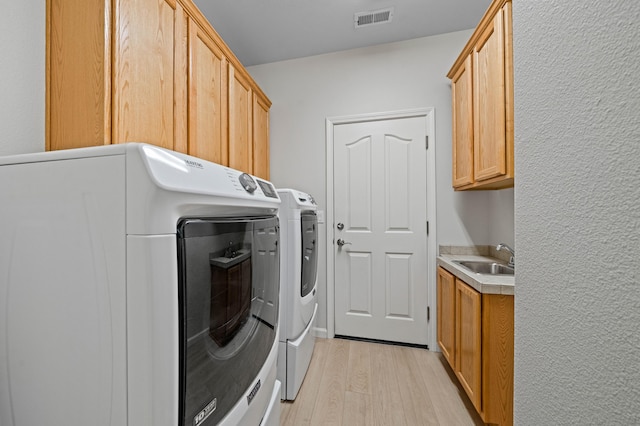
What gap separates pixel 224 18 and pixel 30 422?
2526 mm

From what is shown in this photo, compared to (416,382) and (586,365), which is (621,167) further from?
(416,382)

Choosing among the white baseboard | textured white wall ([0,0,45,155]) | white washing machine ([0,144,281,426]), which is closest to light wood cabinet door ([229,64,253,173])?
textured white wall ([0,0,45,155])

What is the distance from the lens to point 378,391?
1707 millimetres

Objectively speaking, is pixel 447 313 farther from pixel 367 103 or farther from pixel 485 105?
pixel 367 103

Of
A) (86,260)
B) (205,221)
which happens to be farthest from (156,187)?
(86,260)

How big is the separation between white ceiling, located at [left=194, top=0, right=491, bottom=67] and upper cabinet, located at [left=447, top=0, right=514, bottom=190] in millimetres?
452

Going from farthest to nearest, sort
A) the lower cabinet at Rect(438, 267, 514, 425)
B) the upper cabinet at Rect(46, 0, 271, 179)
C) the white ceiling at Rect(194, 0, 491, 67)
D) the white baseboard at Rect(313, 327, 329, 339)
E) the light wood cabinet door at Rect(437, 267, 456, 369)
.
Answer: the white baseboard at Rect(313, 327, 329, 339), the white ceiling at Rect(194, 0, 491, 67), the light wood cabinet door at Rect(437, 267, 456, 369), the lower cabinet at Rect(438, 267, 514, 425), the upper cabinet at Rect(46, 0, 271, 179)

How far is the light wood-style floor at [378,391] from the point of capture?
4.85ft

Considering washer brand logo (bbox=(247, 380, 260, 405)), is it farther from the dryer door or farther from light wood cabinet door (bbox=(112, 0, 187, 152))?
light wood cabinet door (bbox=(112, 0, 187, 152))

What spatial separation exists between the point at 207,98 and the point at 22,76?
786mm

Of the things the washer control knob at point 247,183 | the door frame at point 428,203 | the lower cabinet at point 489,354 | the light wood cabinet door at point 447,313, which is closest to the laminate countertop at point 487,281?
the lower cabinet at point 489,354

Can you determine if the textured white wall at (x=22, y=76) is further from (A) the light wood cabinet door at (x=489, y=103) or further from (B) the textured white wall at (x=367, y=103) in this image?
(A) the light wood cabinet door at (x=489, y=103)

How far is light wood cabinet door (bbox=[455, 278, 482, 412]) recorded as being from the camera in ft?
4.51

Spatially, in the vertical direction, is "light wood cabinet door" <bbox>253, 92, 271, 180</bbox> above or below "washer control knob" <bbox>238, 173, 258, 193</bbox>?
above
